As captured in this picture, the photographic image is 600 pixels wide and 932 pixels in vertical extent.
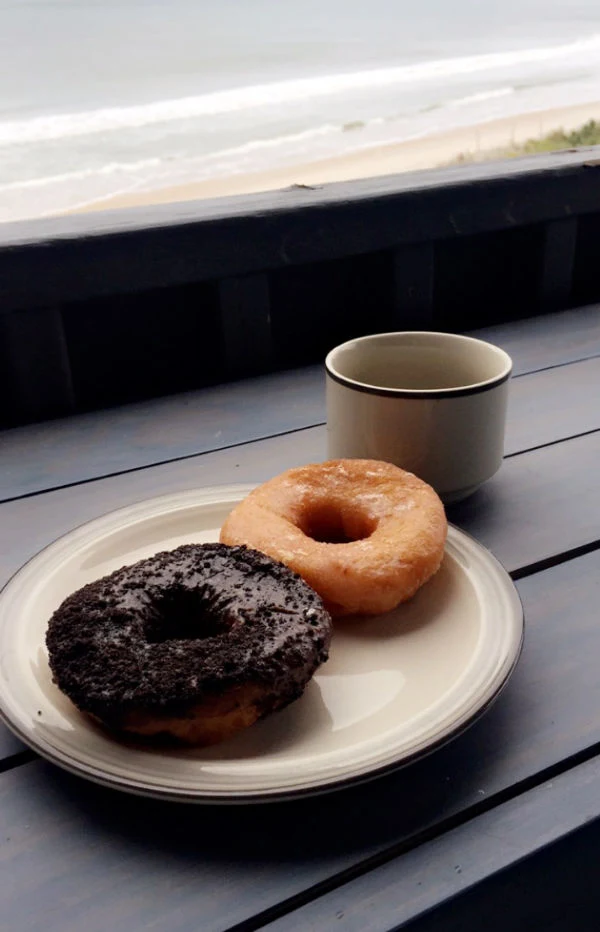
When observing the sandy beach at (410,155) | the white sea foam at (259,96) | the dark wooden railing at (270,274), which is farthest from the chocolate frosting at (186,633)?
the white sea foam at (259,96)

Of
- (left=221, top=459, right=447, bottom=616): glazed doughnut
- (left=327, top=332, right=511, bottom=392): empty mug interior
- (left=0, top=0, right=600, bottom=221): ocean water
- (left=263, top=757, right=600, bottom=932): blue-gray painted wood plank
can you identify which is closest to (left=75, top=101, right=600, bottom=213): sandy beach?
(left=0, top=0, right=600, bottom=221): ocean water

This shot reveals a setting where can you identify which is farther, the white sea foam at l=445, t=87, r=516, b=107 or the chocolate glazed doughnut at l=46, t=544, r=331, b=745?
the white sea foam at l=445, t=87, r=516, b=107

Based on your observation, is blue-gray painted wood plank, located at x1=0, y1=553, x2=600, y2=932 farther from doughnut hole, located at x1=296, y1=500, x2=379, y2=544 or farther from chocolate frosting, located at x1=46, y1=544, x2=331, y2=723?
doughnut hole, located at x1=296, y1=500, x2=379, y2=544

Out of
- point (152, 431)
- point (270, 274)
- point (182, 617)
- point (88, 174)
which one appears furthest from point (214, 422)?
point (88, 174)

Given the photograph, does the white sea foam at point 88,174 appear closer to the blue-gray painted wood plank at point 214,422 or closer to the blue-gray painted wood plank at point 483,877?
the blue-gray painted wood plank at point 214,422

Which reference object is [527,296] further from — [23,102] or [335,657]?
[23,102]
